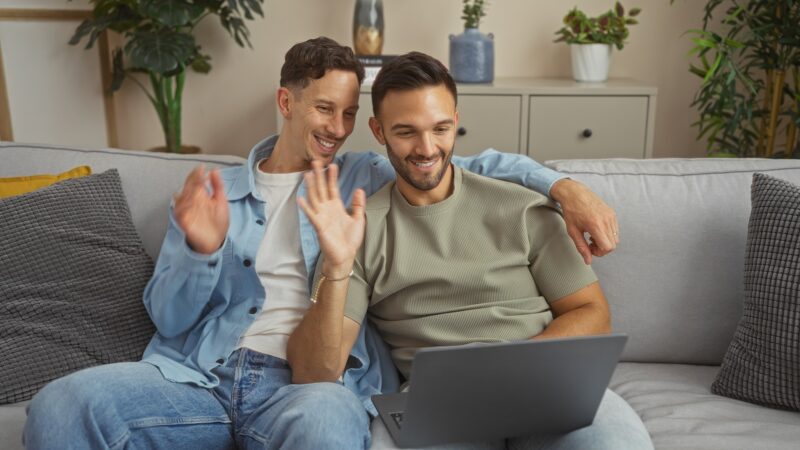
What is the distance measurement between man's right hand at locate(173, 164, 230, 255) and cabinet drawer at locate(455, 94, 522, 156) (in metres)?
1.60

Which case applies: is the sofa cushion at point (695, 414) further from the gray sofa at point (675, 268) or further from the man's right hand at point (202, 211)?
the man's right hand at point (202, 211)

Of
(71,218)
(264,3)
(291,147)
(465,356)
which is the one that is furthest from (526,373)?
(264,3)

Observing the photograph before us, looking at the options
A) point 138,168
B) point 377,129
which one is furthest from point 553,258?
point 138,168

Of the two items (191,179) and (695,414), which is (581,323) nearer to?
(695,414)

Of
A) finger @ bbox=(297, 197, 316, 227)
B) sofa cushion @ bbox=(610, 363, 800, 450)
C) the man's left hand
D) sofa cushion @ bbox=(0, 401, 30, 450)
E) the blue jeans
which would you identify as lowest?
sofa cushion @ bbox=(0, 401, 30, 450)

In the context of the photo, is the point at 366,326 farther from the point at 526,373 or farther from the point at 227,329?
the point at 526,373

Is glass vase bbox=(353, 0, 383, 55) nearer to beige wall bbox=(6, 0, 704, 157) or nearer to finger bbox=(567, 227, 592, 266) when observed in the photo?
beige wall bbox=(6, 0, 704, 157)

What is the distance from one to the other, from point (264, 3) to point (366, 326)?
218 centimetres

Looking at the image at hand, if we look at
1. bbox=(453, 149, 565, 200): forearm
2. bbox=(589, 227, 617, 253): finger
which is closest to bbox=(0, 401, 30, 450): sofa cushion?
bbox=(453, 149, 565, 200): forearm

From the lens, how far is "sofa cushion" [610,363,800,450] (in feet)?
4.81

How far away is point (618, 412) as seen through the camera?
138 cm

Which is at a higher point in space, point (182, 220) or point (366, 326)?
point (182, 220)

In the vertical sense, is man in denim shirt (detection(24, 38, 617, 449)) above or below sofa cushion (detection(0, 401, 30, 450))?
above

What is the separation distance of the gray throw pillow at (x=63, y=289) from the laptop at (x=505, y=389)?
0.71 meters
